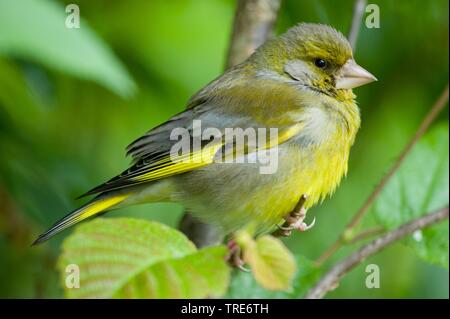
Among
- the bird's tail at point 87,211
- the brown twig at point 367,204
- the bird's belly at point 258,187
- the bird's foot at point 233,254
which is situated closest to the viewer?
the bird's foot at point 233,254

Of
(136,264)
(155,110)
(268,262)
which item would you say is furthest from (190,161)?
(268,262)

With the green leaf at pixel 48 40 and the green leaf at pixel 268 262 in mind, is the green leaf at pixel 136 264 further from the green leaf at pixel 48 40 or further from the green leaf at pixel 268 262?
the green leaf at pixel 48 40

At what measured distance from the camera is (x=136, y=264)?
1915mm

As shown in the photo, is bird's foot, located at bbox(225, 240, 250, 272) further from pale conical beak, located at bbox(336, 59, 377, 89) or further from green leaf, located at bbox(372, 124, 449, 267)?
pale conical beak, located at bbox(336, 59, 377, 89)

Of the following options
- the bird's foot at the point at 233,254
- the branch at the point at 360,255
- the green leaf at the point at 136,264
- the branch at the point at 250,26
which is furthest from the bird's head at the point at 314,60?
the green leaf at the point at 136,264

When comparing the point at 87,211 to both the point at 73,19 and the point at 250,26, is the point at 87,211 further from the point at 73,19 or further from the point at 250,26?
the point at 250,26

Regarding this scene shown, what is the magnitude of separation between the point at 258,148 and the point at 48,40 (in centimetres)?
140

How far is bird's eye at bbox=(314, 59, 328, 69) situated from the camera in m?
3.52

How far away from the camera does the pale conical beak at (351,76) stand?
3.36 metres

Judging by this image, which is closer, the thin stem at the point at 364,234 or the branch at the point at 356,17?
the thin stem at the point at 364,234

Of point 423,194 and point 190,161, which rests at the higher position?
→ point 190,161

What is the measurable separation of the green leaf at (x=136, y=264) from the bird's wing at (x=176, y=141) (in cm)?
119
